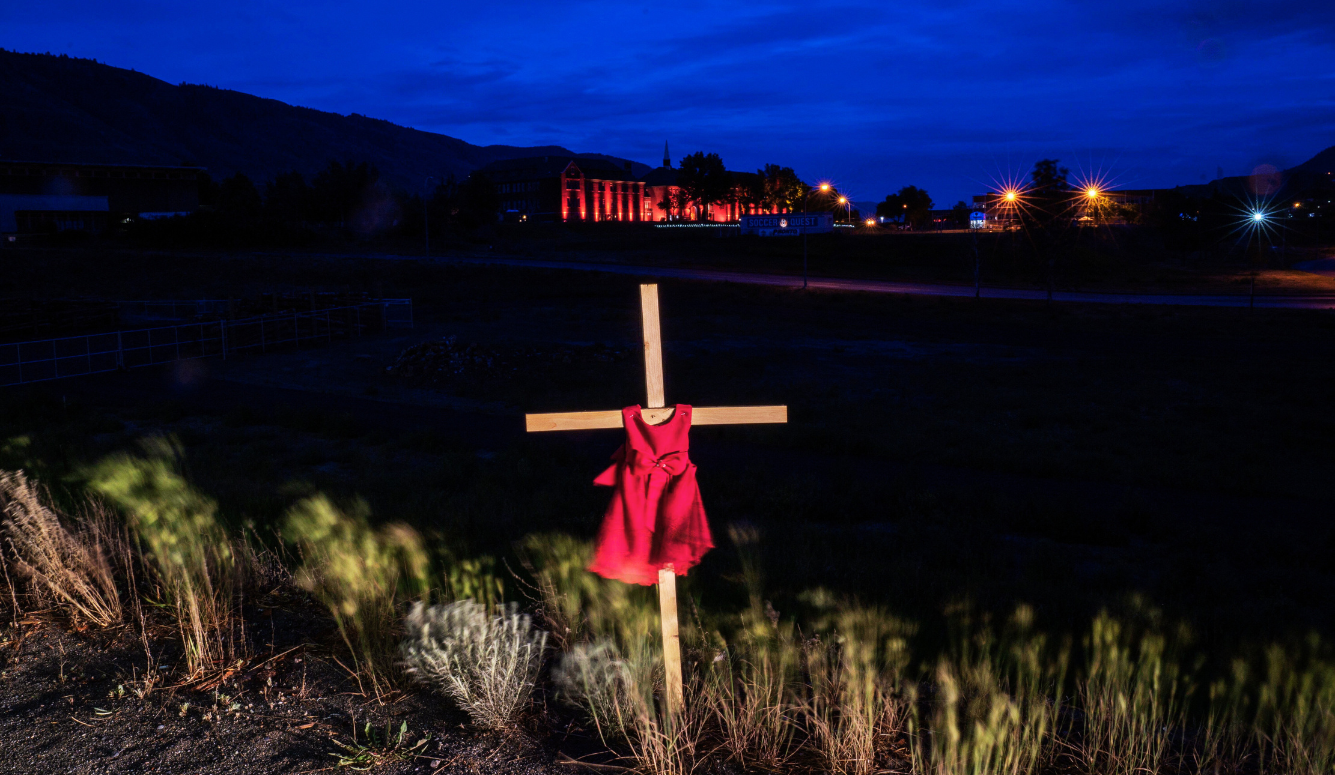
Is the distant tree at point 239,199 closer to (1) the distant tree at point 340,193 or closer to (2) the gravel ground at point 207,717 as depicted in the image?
(1) the distant tree at point 340,193

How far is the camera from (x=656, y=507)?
3.98 metres

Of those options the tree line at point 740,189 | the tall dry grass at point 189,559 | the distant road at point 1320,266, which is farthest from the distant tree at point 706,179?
the tall dry grass at point 189,559

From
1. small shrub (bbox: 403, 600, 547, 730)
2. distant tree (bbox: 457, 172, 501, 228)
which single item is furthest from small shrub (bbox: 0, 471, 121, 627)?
distant tree (bbox: 457, 172, 501, 228)

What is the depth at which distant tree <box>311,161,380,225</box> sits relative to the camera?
92.5 metres

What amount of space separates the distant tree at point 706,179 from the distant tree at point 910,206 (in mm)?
24417

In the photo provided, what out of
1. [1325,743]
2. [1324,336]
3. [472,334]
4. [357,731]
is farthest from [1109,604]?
[1324,336]

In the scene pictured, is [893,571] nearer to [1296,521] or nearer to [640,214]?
[1296,521]

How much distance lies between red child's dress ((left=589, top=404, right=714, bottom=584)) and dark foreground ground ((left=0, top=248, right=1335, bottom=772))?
0.88 meters

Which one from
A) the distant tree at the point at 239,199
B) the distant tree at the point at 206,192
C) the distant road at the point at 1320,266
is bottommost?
the distant road at the point at 1320,266

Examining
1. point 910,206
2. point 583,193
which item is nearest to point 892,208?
point 910,206

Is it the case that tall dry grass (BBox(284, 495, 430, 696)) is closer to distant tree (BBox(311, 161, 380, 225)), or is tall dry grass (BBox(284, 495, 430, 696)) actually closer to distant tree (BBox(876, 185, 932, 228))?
distant tree (BBox(311, 161, 380, 225))

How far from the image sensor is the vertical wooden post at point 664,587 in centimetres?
383

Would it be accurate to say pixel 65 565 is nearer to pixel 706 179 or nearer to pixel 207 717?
pixel 207 717

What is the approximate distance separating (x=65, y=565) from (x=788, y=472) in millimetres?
8092
